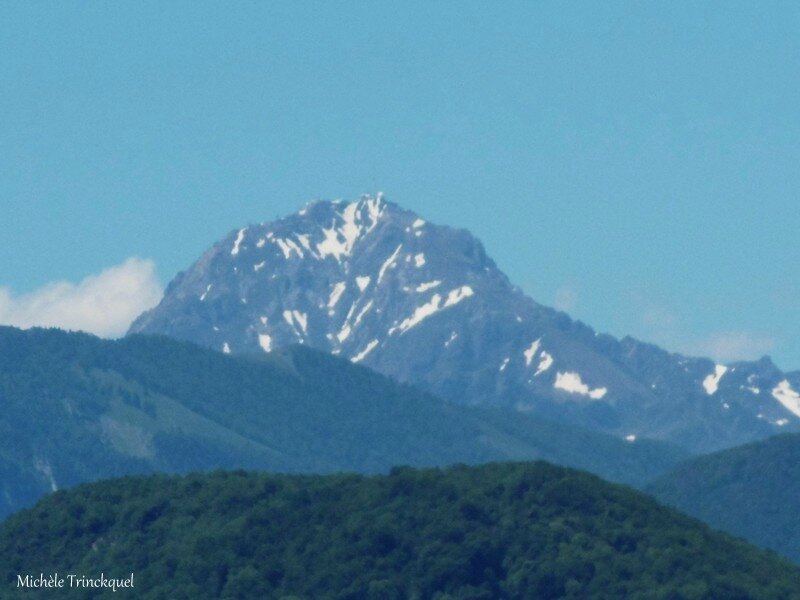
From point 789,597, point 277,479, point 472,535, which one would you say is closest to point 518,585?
point 472,535

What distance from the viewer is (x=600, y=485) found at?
16438cm

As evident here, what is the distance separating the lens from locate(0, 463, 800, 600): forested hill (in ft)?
495

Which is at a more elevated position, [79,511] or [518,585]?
[79,511]

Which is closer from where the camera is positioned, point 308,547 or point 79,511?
point 308,547

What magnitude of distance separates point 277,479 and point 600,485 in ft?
74.7

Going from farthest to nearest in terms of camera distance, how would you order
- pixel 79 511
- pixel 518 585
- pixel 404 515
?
pixel 79 511, pixel 404 515, pixel 518 585

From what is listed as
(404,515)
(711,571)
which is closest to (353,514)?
Answer: (404,515)

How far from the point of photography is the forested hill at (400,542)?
15075 cm

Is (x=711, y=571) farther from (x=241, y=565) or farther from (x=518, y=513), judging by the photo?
(x=241, y=565)

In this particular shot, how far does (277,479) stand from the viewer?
172250mm

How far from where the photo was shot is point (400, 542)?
157 meters

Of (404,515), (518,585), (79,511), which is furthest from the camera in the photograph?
(79,511)

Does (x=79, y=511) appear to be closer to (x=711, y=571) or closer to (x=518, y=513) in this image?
(x=518, y=513)

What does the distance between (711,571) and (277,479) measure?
34402 mm
